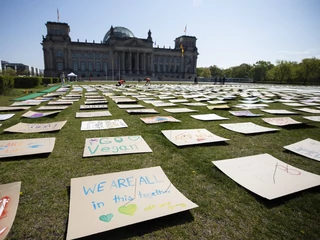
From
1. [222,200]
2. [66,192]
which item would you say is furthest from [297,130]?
[66,192]

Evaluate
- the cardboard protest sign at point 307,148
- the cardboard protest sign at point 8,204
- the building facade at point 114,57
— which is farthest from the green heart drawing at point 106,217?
the building facade at point 114,57

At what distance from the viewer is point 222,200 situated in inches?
88.3

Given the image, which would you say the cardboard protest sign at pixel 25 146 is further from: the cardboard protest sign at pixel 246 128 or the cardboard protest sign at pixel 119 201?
the cardboard protest sign at pixel 246 128

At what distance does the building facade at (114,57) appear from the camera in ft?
233

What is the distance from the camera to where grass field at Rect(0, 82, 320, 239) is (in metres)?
1.78

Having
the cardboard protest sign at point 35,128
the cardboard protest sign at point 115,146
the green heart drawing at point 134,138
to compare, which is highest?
the cardboard protest sign at point 35,128

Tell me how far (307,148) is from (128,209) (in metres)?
3.80

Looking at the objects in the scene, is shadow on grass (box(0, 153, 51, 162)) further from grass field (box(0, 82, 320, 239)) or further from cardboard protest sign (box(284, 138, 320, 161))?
cardboard protest sign (box(284, 138, 320, 161))

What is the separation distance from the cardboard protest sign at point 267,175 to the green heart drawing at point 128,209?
1470mm

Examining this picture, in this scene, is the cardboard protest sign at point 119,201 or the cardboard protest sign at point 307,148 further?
the cardboard protest sign at point 307,148

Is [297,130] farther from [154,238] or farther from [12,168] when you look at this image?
[12,168]

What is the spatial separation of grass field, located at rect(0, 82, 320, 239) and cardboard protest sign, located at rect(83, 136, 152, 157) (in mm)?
137

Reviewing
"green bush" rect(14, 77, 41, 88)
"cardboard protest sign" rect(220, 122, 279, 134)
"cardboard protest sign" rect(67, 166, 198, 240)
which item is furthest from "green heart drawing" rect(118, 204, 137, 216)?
"green bush" rect(14, 77, 41, 88)

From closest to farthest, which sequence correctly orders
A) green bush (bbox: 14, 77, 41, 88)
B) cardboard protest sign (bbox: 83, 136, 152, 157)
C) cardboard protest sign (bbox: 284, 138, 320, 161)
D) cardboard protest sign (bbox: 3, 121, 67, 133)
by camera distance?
cardboard protest sign (bbox: 83, 136, 152, 157), cardboard protest sign (bbox: 284, 138, 320, 161), cardboard protest sign (bbox: 3, 121, 67, 133), green bush (bbox: 14, 77, 41, 88)
